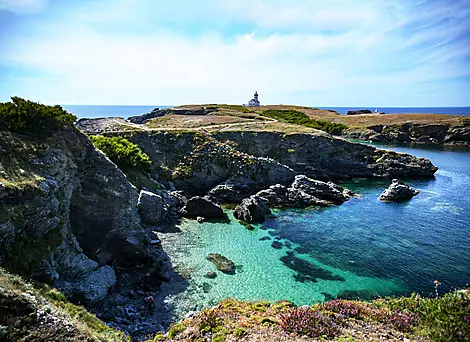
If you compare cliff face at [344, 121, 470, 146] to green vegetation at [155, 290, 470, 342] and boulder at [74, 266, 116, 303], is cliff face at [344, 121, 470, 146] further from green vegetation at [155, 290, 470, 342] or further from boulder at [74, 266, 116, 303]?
boulder at [74, 266, 116, 303]

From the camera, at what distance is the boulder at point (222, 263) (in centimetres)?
3011

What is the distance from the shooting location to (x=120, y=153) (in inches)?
1874

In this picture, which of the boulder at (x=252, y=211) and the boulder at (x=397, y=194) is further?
the boulder at (x=397, y=194)

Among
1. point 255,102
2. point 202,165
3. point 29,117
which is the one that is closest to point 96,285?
point 29,117

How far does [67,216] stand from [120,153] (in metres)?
22.5

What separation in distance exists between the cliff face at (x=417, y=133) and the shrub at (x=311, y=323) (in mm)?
136116

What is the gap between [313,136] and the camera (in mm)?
79750

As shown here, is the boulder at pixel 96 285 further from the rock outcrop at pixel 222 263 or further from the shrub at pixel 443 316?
the shrub at pixel 443 316

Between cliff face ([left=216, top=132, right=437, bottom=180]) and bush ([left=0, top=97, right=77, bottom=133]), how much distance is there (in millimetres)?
48427

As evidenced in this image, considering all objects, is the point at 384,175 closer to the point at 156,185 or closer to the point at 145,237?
the point at 156,185

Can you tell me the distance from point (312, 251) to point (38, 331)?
29.0 m

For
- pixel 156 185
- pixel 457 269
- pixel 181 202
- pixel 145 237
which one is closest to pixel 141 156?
pixel 156 185

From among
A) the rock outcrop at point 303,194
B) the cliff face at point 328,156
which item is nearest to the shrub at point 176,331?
the rock outcrop at point 303,194

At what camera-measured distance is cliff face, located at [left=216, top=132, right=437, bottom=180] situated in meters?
75.6
